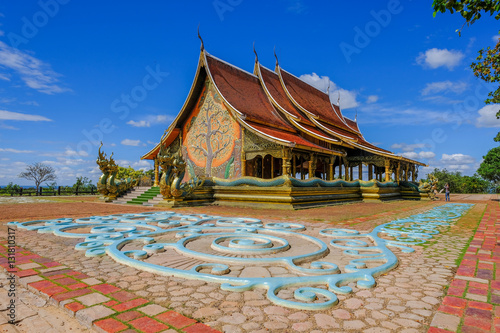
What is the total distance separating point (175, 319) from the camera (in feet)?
6.92

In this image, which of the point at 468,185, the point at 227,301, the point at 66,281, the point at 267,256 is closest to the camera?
the point at 227,301

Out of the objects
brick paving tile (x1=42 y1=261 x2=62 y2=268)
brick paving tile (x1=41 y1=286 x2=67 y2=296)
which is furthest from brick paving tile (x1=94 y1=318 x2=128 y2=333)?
brick paving tile (x1=42 y1=261 x2=62 y2=268)

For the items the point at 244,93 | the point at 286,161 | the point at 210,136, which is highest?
the point at 244,93

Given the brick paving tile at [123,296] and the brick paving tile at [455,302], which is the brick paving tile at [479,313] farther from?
the brick paving tile at [123,296]

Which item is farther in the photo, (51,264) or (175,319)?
(51,264)

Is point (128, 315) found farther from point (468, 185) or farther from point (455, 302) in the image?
point (468, 185)

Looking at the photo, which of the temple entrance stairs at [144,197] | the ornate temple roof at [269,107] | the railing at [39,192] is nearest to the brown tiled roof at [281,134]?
the ornate temple roof at [269,107]

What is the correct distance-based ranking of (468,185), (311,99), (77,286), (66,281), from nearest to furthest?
(77,286) → (66,281) → (311,99) → (468,185)

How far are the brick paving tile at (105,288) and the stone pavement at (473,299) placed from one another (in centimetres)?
241

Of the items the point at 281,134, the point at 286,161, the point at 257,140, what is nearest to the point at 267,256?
the point at 286,161

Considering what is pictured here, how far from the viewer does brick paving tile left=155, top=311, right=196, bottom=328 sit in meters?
2.04

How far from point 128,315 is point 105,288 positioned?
Result: 0.67 meters

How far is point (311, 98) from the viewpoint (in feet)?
71.3

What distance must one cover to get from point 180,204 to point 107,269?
26.8ft
